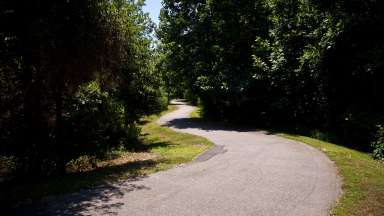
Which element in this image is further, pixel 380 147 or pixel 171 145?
pixel 171 145

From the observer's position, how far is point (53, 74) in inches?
464

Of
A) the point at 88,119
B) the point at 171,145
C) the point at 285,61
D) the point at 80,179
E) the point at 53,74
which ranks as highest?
the point at 285,61

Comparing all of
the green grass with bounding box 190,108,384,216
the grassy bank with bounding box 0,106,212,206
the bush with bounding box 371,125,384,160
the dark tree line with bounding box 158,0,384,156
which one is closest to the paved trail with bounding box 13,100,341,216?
the green grass with bounding box 190,108,384,216

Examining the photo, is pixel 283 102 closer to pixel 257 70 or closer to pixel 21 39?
pixel 257 70

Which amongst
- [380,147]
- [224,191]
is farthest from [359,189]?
[380,147]

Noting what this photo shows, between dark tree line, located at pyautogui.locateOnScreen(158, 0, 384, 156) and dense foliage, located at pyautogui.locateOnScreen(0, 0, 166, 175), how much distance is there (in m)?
11.7

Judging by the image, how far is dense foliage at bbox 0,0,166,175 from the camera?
1087cm

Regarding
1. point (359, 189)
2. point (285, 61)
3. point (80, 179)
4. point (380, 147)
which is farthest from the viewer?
point (285, 61)

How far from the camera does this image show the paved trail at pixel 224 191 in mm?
8164

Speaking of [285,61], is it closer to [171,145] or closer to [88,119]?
[171,145]

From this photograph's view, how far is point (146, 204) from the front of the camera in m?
8.45

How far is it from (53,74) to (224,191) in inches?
243

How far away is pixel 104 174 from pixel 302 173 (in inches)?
232

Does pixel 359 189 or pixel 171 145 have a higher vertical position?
pixel 359 189
